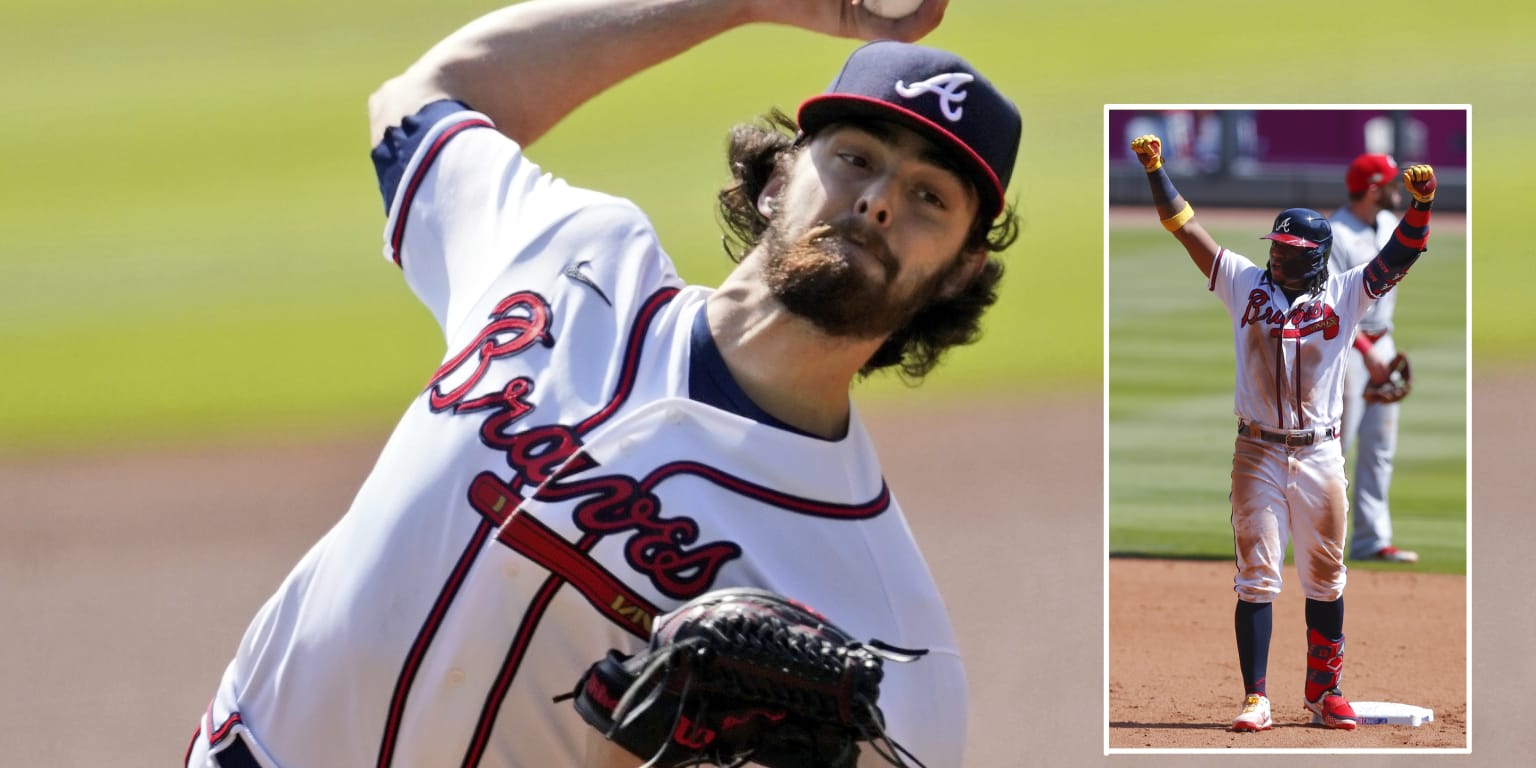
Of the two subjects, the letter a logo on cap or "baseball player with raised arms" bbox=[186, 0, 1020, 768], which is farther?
the letter a logo on cap

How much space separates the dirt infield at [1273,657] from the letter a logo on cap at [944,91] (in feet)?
5.70

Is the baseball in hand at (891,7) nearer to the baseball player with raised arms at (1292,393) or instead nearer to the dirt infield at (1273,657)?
the baseball player with raised arms at (1292,393)

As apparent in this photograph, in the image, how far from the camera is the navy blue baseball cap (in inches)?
60.3

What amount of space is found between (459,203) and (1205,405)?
187 centimetres

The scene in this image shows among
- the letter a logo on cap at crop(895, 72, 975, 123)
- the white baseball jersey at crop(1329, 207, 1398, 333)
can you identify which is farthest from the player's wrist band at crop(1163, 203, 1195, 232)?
the letter a logo on cap at crop(895, 72, 975, 123)

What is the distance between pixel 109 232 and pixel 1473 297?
4.18 meters

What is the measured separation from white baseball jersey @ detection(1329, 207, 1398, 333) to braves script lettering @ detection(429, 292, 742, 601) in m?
1.71

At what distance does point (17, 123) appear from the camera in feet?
18.3

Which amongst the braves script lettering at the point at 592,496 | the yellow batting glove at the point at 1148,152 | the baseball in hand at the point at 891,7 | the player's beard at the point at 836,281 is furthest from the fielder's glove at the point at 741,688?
the yellow batting glove at the point at 1148,152

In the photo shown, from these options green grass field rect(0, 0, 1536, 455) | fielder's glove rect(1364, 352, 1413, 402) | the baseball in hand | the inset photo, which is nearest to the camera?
the baseball in hand

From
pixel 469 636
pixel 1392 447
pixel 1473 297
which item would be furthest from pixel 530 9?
pixel 1473 297

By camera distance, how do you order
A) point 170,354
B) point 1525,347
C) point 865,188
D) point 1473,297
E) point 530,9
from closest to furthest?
point 865,188 → point 530,9 → point 1473,297 → point 1525,347 → point 170,354

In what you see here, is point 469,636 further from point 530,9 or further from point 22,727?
point 22,727

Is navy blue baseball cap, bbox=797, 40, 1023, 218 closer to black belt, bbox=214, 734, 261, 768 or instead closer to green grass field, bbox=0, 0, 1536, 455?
black belt, bbox=214, 734, 261, 768
